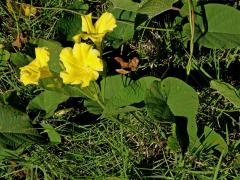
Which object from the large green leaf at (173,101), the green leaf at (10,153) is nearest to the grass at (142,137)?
the green leaf at (10,153)

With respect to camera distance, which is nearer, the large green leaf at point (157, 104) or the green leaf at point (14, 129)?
the large green leaf at point (157, 104)

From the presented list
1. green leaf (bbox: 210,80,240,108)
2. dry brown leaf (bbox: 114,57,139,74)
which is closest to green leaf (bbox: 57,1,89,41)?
dry brown leaf (bbox: 114,57,139,74)

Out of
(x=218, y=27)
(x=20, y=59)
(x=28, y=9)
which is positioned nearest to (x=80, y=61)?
(x=20, y=59)

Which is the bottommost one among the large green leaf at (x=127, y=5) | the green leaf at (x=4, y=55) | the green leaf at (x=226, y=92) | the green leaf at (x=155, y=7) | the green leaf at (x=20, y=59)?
the green leaf at (x=4, y=55)

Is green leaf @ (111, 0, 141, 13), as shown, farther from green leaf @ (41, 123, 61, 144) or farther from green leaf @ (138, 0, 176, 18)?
green leaf @ (41, 123, 61, 144)

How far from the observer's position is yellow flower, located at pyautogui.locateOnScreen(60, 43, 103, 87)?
1367 millimetres

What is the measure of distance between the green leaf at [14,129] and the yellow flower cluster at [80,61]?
0.19 meters

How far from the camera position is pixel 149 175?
158 cm

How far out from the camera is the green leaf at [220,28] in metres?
1.50

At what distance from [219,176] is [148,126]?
0.28 meters

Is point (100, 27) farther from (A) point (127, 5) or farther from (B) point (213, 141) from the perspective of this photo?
(B) point (213, 141)

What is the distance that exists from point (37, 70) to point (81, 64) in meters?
0.15

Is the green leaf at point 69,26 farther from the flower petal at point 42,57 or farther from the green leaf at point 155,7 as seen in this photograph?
the green leaf at point 155,7

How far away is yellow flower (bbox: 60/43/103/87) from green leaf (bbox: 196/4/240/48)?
0.36 meters
